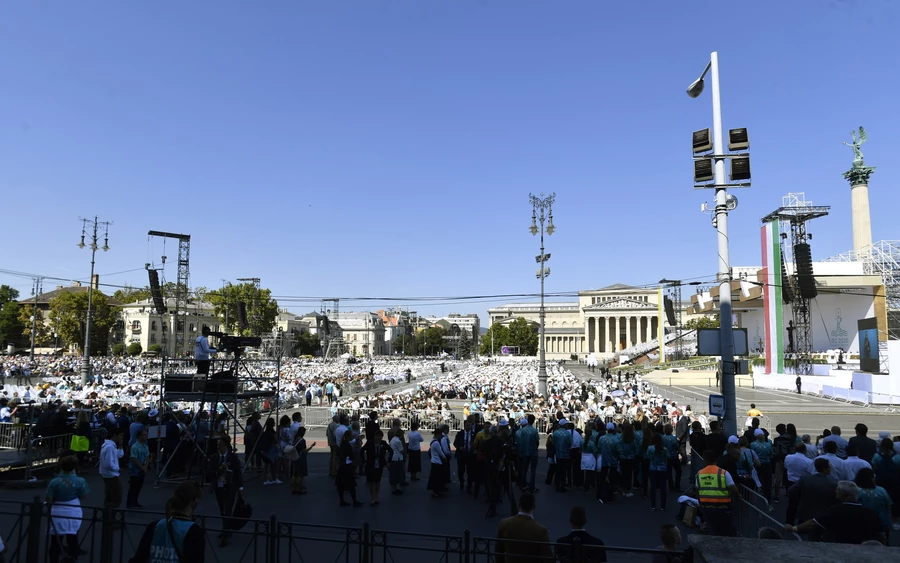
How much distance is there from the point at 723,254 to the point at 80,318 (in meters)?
94.1

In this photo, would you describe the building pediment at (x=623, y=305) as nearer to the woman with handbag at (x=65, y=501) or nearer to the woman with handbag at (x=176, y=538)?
the woman with handbag at (x=65, y=501)

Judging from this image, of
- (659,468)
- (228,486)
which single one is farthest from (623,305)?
(228,486)

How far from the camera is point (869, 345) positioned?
33.8 meters

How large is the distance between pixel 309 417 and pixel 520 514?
1923cm

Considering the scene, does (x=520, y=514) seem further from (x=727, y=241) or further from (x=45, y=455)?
(x=45, y=455)

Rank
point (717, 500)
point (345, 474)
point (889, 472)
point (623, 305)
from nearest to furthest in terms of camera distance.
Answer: point (717, 500)
point (889, 472)
point (345, 474)
point (623, 305)

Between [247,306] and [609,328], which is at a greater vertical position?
[247,306]

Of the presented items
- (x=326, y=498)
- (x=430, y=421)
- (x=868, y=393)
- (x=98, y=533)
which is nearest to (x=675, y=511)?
(x=326, y=498)

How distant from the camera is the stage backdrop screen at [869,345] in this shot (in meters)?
32.8

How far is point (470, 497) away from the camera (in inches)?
447

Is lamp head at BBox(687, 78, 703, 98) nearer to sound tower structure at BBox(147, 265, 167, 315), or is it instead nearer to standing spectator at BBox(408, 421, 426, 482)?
standing spectator at BBox(408, 421, 426, 482)

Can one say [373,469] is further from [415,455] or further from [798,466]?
[798,466]

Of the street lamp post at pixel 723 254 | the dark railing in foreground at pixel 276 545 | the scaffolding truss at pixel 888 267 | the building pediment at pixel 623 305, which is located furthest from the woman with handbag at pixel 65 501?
the building pediment at pixel 623 305

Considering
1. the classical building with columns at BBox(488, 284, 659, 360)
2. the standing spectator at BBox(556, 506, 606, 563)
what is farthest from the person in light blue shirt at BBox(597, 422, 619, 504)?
the classical building with columns at BBox(488, 284, 659, 360)
